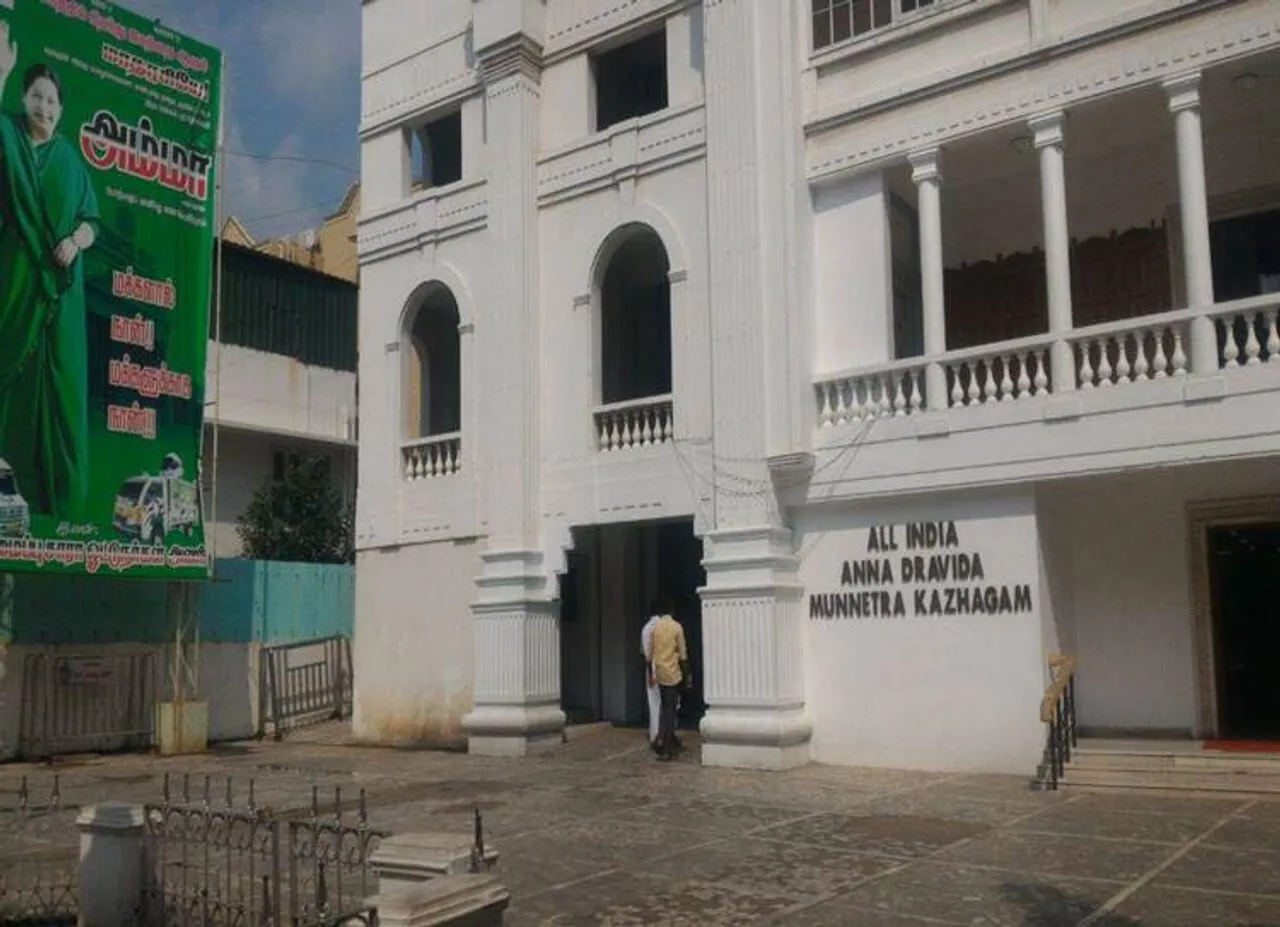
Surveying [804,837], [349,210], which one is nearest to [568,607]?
[804,837]

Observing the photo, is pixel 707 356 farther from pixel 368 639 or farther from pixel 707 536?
pixel 368 639

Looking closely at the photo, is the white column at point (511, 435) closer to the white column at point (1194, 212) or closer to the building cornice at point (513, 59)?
the building cornice at point (513, 59)

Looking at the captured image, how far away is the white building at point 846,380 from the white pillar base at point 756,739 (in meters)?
0.03

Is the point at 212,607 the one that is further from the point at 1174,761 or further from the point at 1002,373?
the point at 1174,761

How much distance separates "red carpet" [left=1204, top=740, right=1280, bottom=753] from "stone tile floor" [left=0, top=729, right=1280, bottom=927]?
1.15m

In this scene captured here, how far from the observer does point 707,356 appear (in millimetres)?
14172

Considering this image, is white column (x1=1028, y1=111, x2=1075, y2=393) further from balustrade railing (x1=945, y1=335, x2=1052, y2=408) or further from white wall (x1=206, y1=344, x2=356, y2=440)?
white wall (x1=206, y1=344, x2=356, y2=440)

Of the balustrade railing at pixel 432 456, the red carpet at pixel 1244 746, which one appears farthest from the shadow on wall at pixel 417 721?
the red carpet at pixel 1244 746

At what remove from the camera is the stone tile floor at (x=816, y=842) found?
676cm

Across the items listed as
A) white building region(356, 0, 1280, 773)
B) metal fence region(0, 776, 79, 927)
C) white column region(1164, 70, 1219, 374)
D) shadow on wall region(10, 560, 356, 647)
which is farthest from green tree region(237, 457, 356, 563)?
white column region(1164, 70, 1219, 374)

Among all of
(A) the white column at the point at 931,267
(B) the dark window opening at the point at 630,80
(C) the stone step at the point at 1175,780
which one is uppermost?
(B) the dark window opening at the point at 630,80

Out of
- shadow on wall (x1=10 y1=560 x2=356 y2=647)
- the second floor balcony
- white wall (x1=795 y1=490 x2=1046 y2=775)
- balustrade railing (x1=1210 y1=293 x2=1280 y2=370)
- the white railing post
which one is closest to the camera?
the white railing post

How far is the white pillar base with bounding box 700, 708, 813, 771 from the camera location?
41.2 ft

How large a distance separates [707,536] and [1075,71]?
6106mm
